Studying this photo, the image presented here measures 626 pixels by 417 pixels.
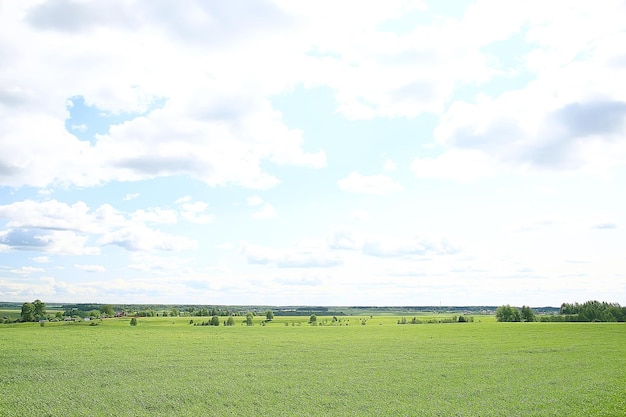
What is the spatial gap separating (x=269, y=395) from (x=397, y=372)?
1280 cm

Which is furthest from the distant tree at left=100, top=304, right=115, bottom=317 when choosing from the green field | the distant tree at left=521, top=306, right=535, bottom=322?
the distant tree at left=521, top=306, right=535, bottom=322

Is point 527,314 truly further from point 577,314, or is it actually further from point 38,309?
point 38,309

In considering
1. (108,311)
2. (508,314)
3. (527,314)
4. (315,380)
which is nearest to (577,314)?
(527,314)

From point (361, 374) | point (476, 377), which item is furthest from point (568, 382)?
point (361, 374)

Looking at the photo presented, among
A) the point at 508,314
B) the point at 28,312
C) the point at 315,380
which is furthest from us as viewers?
the point at 508,314

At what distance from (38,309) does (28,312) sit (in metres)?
3.44

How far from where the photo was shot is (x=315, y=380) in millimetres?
36812

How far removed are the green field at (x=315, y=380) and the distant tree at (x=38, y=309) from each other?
318ft

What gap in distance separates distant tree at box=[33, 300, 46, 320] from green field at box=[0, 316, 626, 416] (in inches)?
3818

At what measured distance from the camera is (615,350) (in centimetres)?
5406

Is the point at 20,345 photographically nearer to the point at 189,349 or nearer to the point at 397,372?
the point at 189,349

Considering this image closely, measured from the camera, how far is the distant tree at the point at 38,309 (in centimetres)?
14300

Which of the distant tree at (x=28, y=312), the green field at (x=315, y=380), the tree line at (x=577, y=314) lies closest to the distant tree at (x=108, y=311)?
the distant tree at (x=28, y=312)

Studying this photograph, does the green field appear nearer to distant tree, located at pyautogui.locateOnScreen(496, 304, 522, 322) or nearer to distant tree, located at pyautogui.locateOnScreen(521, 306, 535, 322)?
distant tree, located at pyautogui.locateOnScreen(496, 304, 522, 322)
